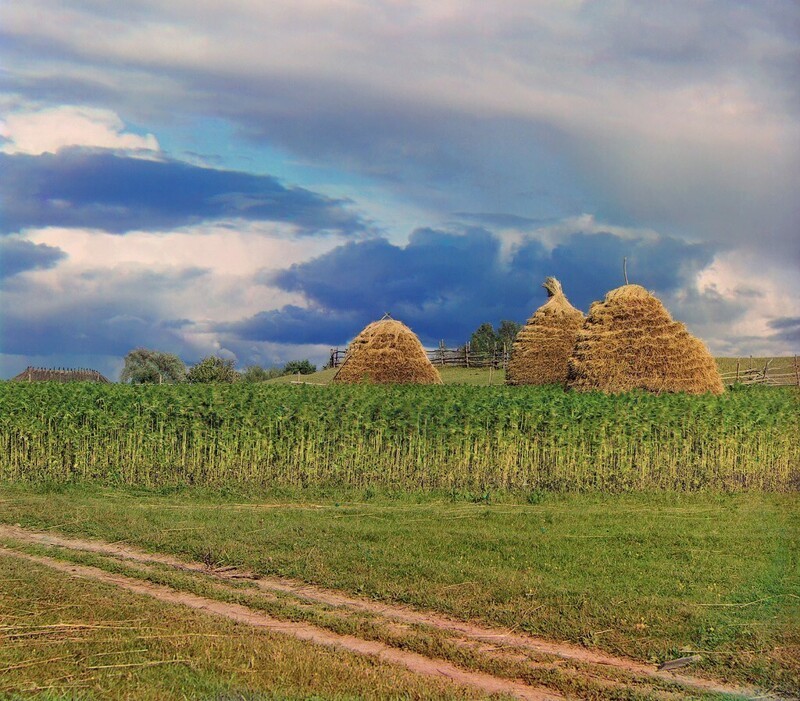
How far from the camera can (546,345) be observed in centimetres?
4341

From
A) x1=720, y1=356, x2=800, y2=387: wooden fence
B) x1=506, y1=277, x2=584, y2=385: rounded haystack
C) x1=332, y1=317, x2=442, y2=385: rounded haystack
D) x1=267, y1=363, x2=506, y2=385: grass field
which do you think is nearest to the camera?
x1=332, y1=317, x2=442, y2=385: rounded haystack

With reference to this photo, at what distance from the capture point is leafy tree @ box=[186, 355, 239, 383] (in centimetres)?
5459

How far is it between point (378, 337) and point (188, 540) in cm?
2224

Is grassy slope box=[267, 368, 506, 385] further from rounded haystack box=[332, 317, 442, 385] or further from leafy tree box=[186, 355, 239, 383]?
rounded haystack box=[332, 317, 442, 385]

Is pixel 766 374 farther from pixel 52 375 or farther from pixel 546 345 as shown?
pixel 52 375

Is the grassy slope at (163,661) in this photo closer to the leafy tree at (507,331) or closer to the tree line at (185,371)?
the tree line at (185,371)

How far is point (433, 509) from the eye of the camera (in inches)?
667

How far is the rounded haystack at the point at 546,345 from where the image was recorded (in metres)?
43.2

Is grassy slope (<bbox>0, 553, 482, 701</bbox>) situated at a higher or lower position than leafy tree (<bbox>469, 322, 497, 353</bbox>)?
lower

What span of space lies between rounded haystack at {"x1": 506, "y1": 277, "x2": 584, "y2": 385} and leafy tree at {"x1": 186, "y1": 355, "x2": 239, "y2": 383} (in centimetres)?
1999

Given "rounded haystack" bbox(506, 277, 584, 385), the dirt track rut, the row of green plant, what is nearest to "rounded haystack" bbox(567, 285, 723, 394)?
the row of green plant

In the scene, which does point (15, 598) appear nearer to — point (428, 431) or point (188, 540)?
point (188, 540)

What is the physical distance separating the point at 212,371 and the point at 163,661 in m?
48.5

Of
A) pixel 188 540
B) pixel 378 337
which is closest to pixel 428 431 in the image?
pixel 188 540
